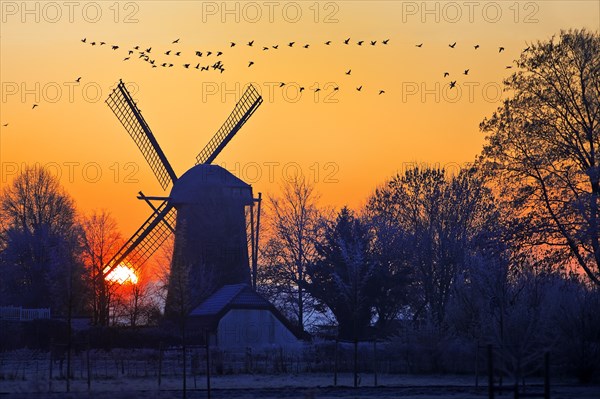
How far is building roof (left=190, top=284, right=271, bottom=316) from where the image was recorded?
71000mm

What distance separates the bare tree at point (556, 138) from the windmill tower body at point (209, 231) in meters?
30.4

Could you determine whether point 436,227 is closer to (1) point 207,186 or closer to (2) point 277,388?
(1) point 207,186

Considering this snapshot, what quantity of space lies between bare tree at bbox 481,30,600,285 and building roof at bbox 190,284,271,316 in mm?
26071

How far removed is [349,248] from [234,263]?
10.6 metres

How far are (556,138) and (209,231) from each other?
33.1 meters

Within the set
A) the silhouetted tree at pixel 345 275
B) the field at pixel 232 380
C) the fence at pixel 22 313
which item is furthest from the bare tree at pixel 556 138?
the fence at pixel 22 313

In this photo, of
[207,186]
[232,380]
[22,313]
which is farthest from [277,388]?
[207,186]

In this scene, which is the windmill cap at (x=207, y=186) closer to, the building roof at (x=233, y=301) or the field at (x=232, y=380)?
the building roof at (x=233, y=301)

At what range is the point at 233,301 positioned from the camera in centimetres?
7100

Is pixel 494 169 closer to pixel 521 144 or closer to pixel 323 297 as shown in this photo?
pixel 521 144

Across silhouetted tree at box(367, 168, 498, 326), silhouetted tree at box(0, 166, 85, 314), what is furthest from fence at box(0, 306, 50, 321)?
silhouetted tree at box(367, 168, 498, 326)

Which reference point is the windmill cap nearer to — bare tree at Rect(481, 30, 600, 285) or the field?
the field

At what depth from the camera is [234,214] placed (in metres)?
76.9

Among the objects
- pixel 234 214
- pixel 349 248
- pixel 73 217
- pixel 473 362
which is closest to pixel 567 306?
pixel 473 362
